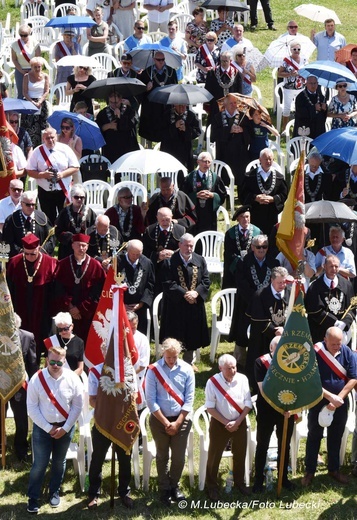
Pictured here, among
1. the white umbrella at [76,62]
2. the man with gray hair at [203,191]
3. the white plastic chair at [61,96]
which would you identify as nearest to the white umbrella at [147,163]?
the man with gray hair at [203,191]

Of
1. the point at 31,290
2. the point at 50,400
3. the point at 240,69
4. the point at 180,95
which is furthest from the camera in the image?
the point at 240,69

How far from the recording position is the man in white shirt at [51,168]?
1691cm

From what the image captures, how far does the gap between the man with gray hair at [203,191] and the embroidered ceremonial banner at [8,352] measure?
448 cm

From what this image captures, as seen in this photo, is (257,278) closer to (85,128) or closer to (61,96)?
(85,128)

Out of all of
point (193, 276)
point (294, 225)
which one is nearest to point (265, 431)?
point (294, 225)

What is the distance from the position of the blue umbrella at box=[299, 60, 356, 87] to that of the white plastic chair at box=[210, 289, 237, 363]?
480cm

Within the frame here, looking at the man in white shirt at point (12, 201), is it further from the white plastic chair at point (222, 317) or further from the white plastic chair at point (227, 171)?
the white plastic chair at point (227, 171)

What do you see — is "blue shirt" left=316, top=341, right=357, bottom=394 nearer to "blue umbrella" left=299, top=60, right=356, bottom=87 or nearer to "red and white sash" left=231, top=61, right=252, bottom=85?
"blue umbrella" left=299, top=60, right=356, bottom=87

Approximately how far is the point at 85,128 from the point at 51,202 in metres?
1.36

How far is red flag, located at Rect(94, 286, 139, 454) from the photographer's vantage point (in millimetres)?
12391

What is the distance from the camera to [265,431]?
12.9 metres

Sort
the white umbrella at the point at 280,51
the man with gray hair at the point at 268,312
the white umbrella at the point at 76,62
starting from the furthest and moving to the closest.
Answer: the white umbrella at the point at 280,51 → the white umbrella at the point at 76,62 → the man with gray hair at the point at 268,312

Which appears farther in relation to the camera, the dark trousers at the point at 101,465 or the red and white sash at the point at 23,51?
the red and white sash at the point at 23,51

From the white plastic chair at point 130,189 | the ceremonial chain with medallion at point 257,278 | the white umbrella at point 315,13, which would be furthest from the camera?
the white umbrella at point 315,13
